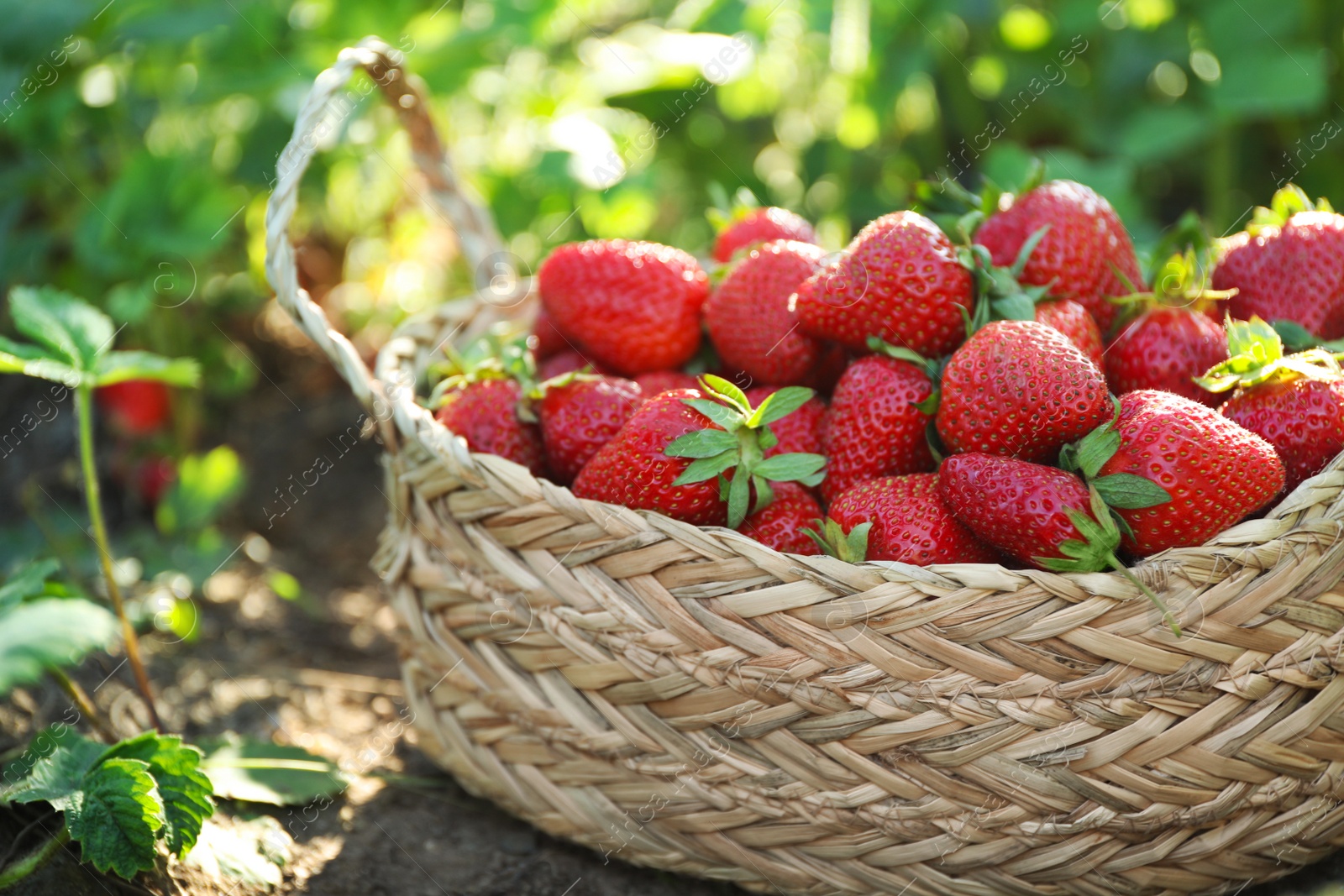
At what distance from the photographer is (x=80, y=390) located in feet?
3.60

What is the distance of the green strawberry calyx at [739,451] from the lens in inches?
35.8

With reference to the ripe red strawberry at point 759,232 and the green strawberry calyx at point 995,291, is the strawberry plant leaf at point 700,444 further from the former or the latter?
the ripe red strawberry at point 759,232

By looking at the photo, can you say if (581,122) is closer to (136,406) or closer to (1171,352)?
(136,406)

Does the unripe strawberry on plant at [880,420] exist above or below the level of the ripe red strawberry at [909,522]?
above

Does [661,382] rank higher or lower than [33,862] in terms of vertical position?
higher

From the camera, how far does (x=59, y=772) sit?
0.93 m

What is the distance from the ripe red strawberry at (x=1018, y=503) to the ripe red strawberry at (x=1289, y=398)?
20cm

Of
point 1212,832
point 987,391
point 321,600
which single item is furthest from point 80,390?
point 1212,832

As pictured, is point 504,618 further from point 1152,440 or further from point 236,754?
point 1152,440

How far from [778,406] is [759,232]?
380 mm

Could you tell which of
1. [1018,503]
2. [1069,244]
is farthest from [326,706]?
[1069,244]

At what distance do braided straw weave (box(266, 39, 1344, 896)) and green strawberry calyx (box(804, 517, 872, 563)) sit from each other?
5 centimetres

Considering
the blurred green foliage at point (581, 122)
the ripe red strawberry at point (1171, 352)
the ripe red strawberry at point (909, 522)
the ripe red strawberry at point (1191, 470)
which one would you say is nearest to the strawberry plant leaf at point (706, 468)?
the ripe red strawberry at point (909, 522)

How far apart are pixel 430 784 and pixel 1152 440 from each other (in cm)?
85
